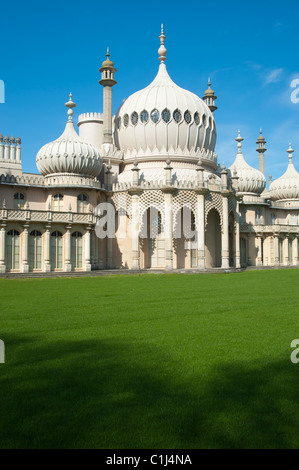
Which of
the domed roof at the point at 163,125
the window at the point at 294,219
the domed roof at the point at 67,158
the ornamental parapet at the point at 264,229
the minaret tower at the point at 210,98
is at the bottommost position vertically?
the ornamental parapet at the point at 264,229

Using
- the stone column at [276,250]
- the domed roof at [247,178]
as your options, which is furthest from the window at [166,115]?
the stone column at [276,250]

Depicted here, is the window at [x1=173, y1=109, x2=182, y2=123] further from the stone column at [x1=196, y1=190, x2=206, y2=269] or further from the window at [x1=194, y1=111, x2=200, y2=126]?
the stone column at [x1=196, y1=190, x2=206, y2=269]

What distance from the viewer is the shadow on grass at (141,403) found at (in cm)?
427

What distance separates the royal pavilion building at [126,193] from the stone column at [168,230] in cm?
7

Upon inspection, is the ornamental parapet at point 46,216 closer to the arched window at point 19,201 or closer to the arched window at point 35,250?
the arched window at point 35,250

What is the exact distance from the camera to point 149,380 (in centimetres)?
588

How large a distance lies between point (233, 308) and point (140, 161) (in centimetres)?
2924

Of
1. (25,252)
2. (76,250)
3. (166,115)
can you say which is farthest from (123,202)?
A: (25,252)

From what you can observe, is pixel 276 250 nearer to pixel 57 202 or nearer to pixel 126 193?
pixel 126 193

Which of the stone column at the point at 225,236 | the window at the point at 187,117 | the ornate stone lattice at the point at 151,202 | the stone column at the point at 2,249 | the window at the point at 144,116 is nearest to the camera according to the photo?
the stone column at the point at 2,249

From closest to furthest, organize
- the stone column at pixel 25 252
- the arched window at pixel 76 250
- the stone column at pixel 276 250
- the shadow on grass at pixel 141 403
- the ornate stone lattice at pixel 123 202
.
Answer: the shadow on grass at pixel 141 403
the stone column at pixel 25 252
the arched window at pixel 76 250
the ornate stone lattice at pixel 123 202
the stone column at pixel 276 250

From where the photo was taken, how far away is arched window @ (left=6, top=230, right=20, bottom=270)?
30188mm

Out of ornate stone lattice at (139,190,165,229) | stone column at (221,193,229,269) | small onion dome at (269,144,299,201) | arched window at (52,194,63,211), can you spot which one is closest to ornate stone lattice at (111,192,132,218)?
ornate stone lattice at (139,190,165,229)
